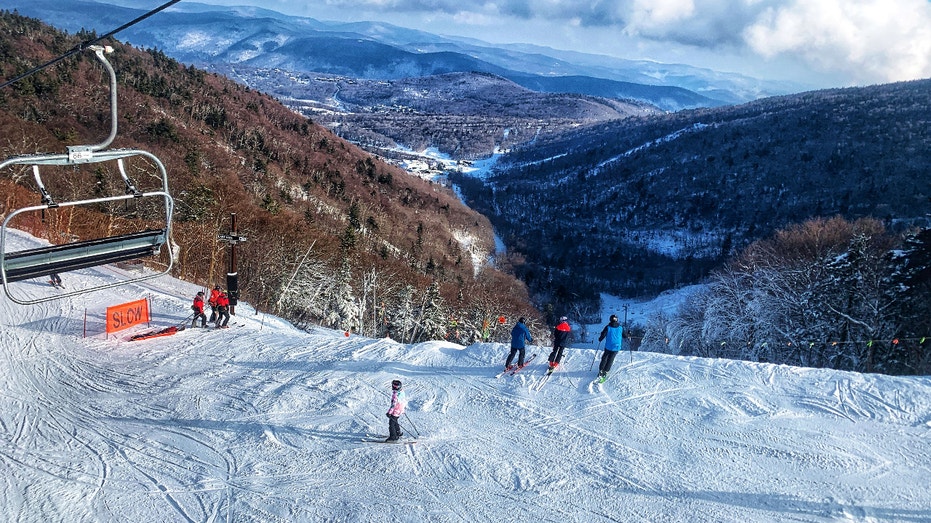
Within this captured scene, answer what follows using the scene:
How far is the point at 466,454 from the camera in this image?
10883 mm

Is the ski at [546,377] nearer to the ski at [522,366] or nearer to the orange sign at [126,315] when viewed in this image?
the ski at [522,366]

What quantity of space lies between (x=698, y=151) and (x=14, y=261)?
696 feet

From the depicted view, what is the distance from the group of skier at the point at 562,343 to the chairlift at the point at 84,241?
317 inches

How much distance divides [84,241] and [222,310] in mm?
10511

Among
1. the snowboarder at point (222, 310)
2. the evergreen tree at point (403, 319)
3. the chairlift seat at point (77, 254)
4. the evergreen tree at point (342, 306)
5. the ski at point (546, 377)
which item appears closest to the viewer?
the chairlift seat at point (77, 254)

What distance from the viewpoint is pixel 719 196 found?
163 meters

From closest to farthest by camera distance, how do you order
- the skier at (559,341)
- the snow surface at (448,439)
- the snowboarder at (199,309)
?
1. the snow surface at (448,439)
2. the skier at (559,341)
3. the snowboarder at (199,309)

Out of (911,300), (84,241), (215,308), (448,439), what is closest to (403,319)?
(215,308)


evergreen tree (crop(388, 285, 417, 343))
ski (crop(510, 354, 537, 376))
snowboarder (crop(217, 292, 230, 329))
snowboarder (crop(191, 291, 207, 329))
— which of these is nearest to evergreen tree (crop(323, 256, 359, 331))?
evergreen tree (crop(388, 285, 417, 343))

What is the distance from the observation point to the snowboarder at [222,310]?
1820 cm

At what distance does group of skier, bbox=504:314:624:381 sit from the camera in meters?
13.4

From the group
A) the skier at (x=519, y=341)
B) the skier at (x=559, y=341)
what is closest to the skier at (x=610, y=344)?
the skier at (x=559, y=341)

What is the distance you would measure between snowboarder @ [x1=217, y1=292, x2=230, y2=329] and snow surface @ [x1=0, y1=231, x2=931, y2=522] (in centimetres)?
231

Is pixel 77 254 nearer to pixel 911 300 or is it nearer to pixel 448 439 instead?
pixel 448 439
